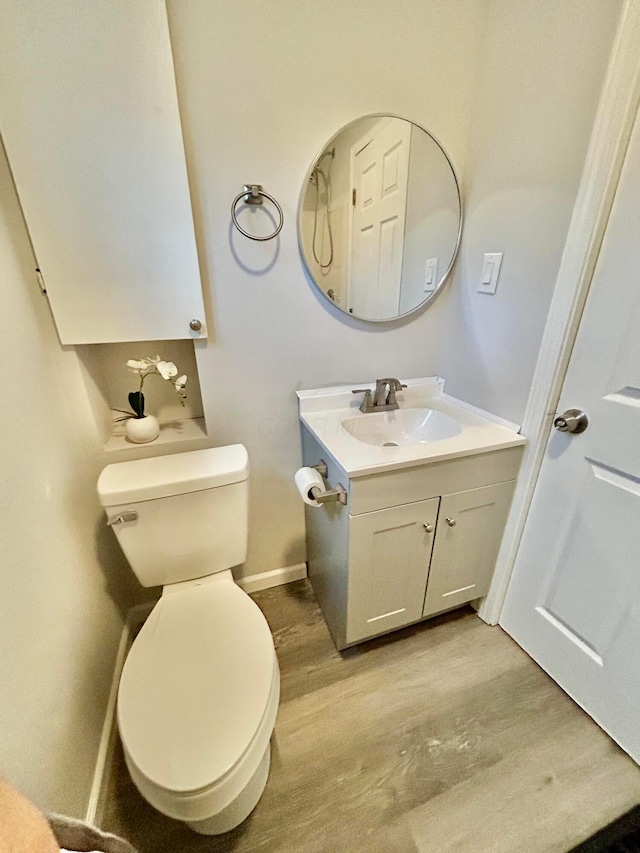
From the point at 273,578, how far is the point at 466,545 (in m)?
0.86

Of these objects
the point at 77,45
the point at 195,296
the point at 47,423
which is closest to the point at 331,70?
the point at 77,45

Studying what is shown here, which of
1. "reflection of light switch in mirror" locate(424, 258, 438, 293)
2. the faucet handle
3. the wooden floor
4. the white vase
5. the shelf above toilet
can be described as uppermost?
"reflection of light switch in mirror" locate(424, 258, 438, 293)

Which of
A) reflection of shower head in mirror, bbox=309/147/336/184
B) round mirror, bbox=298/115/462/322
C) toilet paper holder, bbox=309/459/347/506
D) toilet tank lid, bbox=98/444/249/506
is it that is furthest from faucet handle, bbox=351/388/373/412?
reflection of shower head in mirror, bbox=309/147/336/184

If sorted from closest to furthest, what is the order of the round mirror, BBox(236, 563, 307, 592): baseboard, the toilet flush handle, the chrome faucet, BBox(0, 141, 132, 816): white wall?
1. BBox(0, 141, 132, 816): white wall
2. the toilet flush handle
3. the round mirror
4. the chrome faucet
5. BBox(236, 563, 307, 592): baseboard

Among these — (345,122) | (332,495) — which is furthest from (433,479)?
(345,122)

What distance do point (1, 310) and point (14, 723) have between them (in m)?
0.81

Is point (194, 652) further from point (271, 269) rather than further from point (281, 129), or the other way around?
point (281, 129)

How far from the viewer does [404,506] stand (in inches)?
43.4

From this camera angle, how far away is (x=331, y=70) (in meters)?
1.03

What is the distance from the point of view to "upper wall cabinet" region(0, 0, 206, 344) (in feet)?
2.68

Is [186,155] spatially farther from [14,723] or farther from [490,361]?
[14,723]

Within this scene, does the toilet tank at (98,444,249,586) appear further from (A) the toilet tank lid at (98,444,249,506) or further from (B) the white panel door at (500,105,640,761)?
(B) the white panel door at (500,105,640,761)

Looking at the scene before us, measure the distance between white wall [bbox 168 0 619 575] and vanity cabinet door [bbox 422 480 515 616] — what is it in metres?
0.32

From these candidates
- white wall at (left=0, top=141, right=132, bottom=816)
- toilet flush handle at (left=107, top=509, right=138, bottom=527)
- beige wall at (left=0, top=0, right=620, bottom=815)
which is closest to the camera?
white wall at (left=0, top=141, right=132, bottom=816)
